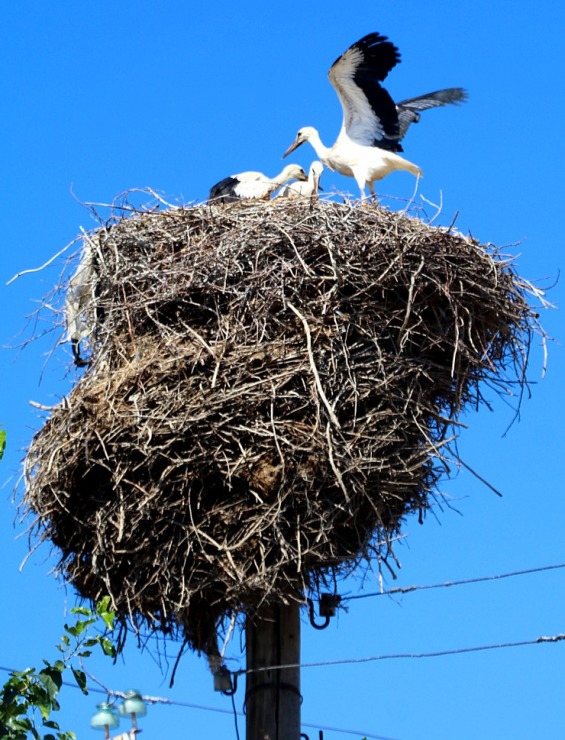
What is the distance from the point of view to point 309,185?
8.80 m

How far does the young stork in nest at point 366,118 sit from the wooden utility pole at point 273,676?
3337mm

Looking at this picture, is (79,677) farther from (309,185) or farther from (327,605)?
(309,185)

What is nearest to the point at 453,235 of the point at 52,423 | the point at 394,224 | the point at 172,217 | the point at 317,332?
the point at 394,224

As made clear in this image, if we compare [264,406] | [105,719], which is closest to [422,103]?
[264,406]

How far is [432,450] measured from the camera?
21.6ft

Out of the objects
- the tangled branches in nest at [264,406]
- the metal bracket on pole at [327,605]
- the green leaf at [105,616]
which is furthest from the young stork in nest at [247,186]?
the green leaf at [105,616]

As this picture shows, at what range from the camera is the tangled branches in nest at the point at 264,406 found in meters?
6.36

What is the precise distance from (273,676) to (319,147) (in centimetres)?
411

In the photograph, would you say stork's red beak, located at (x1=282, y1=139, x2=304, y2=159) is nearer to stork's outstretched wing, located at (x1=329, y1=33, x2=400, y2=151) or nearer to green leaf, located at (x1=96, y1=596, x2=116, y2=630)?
stork's outstretched wing, located at (x1=329, y1=33, x2=400, y2=151)

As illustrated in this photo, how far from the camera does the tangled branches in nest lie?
636cm

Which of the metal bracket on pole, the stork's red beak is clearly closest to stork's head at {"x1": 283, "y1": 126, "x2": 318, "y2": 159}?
the stork's red beak

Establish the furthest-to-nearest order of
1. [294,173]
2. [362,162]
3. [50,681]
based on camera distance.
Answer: [294,173] → [362,162] → [50,681]

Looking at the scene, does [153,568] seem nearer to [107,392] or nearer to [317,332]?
[107,392]

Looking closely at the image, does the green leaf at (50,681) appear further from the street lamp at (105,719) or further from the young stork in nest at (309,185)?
the young stork in nest at (309,185)
